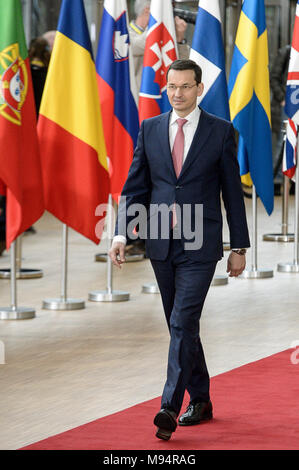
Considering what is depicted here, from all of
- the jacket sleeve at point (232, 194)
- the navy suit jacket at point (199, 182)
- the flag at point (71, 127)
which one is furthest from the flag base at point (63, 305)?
the jacket sleeve at point (232, 194)

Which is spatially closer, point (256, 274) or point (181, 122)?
point (181, 122)

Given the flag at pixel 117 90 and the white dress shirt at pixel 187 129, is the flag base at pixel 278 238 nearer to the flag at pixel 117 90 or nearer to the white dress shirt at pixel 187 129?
the flag at pixel 117 90

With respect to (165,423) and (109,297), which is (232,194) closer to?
(165,423)

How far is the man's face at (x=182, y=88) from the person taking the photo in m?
4.05

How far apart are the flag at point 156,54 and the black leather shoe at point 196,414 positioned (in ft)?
13.6

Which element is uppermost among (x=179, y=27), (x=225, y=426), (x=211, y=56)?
(x=179, y=27)

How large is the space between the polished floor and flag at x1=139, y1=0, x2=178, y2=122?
1.50 metres

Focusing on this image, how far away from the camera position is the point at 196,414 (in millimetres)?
4270

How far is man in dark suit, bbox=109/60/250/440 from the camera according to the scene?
160 inches

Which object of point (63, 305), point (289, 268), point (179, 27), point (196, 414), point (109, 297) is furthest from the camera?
point (289, 268)

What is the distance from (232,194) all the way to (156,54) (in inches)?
166

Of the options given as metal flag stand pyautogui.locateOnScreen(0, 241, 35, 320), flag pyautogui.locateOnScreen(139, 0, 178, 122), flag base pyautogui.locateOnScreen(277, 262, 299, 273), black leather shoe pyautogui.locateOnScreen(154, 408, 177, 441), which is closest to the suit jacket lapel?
black leather shoe pyautogui.locateOnScreen(154, 408, 177, 441)

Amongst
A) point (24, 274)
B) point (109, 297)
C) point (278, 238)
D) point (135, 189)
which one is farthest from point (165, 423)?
point (278, 238)
